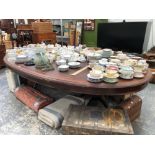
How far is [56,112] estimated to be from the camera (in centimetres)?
161

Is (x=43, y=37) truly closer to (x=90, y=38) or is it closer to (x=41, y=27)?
(x=41, y=27)

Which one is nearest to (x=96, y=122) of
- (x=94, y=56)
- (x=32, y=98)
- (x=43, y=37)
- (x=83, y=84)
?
(x=83, y=84)

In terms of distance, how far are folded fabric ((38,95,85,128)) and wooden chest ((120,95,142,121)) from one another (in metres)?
0.45

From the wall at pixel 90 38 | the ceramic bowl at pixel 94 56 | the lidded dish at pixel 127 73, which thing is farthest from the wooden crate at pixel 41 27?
the lidded dish at pixel 127 73

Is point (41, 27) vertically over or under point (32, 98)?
over

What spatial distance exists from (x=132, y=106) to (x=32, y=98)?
3.90 feet

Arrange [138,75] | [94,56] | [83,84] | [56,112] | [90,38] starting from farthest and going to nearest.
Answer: [90,38]
[94,56]
[56,112]
[138,75]
[83,84]

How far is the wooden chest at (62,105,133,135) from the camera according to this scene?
1.25m

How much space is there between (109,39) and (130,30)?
493mm

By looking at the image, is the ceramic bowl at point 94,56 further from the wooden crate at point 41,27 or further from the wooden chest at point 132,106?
the wooden crate at point 41,27

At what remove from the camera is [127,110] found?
156 cm

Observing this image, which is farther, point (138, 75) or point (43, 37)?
Result: point (43, 37)

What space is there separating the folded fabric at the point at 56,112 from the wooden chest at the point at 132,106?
449 millimetres

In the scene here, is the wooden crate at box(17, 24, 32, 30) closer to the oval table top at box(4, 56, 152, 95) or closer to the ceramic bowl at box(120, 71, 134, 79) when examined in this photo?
the oval table top at box(4, 56, 152, 95)
